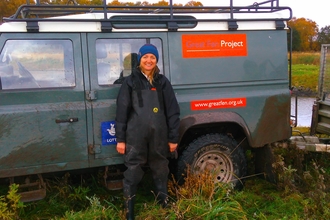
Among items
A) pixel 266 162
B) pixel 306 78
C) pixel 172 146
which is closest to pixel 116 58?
pixel 172 146

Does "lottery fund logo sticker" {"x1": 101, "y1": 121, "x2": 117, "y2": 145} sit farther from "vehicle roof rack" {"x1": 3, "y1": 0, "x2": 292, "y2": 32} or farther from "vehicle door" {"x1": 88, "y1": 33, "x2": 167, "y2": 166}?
"vehicle roof rack" {"x1": 3, "y1": 0, "x2": 292, "y2": 32}

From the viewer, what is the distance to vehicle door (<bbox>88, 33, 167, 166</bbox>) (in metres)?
3.79

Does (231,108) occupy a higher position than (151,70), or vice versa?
(151,70)

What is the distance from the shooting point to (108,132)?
12.7 feet

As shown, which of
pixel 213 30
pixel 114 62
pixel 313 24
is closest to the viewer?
pixel 114 62

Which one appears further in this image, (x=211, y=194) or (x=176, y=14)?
(x=176, y=14)

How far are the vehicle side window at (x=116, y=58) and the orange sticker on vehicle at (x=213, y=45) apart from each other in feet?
1.39

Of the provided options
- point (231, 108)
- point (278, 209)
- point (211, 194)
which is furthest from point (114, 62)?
point (278, 209)

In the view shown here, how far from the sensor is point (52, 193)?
4250 millimetres

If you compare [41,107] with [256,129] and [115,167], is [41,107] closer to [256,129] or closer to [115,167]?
[115,167]

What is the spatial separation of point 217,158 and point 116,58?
177 cm

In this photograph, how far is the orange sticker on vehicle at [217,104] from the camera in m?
4.12

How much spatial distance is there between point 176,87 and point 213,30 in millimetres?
827

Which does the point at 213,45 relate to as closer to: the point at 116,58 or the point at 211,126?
the point at 211,126
